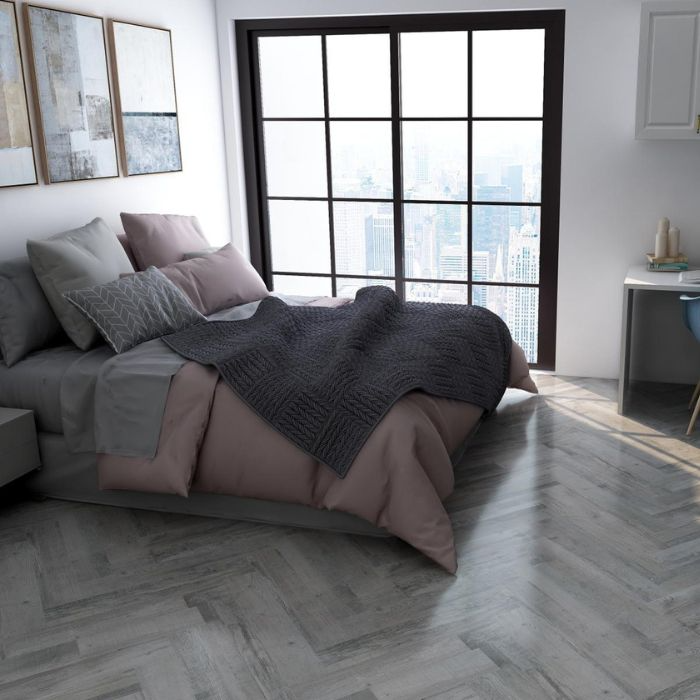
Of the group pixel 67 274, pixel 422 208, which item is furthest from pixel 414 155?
pixel 67 274

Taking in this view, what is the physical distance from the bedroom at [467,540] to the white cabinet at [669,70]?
0.33 m

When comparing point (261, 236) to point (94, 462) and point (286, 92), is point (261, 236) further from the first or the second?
point (94, 462)

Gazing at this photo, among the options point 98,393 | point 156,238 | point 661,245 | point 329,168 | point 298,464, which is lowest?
point 298,464

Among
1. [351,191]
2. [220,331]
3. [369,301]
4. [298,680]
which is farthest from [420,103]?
[298,680]

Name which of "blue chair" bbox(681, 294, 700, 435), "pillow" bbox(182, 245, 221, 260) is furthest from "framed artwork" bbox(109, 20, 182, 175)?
"blue chair" bbox(681, 294, 700, 435)

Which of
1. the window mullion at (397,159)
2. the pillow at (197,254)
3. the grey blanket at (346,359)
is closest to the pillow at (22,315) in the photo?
the grey blanket at (346,359)

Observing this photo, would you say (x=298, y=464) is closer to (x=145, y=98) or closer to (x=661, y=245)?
(x=661, y=245)

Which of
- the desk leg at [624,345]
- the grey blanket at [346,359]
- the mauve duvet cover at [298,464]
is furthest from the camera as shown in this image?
the desk leg at [624,345]

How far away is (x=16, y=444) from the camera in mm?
3398

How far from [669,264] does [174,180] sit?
2.81 meters

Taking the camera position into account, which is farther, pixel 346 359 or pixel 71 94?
pixel 71 94

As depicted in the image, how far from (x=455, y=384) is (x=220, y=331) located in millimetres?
1051

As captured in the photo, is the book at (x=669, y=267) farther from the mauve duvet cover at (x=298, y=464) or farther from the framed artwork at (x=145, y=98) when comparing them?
the framed artwork at (x=145, y=98)

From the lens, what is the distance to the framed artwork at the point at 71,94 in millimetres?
3979
